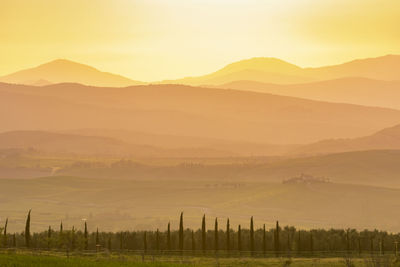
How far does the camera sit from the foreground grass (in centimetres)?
8275

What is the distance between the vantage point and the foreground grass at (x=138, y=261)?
8275 cm

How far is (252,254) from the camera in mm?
119938

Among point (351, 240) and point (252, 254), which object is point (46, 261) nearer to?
point (252, 254)

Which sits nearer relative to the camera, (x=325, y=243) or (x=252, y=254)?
(x=252, y=254)

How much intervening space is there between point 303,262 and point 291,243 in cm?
3286

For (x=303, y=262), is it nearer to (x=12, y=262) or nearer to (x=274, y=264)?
(x=274, y=264)

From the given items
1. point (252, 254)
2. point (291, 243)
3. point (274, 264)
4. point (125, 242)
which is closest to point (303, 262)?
point (274, 264)

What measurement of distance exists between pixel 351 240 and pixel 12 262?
72934 millimetres

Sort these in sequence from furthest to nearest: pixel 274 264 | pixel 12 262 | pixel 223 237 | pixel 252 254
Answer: pixel 223 237 < pixel 252 254 < pixel 274 264 < pixel 12 262

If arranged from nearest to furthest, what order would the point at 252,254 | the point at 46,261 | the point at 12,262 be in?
the point at 12,262
the point at 46,261
the point at 252,254

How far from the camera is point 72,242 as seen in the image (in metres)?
122

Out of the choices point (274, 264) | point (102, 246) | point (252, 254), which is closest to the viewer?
point (274, 264)

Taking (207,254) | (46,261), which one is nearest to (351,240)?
(207,254)

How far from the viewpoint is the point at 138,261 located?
318 ft
